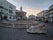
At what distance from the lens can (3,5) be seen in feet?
101

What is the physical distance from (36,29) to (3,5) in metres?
22.2

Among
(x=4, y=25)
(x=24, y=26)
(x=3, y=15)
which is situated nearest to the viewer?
(x=24, y=26)

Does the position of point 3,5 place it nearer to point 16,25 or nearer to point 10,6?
point 10,6

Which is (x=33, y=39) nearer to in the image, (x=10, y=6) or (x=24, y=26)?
(x=24, y=26)

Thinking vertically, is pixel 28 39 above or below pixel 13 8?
below

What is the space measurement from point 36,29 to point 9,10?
25.2m

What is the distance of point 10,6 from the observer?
3556cm

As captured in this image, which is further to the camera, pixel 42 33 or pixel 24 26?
pixel 24 26

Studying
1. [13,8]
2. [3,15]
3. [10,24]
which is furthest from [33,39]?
[13,8]

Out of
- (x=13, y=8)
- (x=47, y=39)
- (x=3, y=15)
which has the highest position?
(x=13, y=8)

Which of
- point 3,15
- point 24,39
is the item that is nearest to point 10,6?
point 3,15

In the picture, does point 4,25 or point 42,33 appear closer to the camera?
point 42,33

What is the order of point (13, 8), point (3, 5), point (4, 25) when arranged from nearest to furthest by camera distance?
point (4, 25), point (3, 5), point (13, 8)

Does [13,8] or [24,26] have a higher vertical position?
[13,8]
